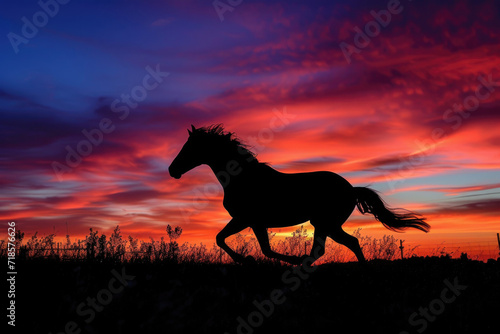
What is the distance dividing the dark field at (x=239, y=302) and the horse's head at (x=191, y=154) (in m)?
2.60

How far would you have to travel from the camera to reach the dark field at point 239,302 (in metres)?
5.30

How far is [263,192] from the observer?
10.7m

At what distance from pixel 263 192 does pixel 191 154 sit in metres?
1.92

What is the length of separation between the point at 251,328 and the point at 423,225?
8194 mm

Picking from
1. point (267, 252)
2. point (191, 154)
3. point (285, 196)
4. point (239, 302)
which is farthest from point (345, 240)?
point (239, 302)

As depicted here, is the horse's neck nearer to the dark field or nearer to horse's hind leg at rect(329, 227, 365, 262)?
the dark field

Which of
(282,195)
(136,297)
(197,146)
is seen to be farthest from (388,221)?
(136,297)

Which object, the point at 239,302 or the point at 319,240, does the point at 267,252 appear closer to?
the point at 319,240

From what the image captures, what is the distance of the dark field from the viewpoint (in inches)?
209

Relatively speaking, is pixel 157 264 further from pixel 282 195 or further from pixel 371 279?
pixel 371 279

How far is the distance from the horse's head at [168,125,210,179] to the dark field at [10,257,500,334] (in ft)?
8.53

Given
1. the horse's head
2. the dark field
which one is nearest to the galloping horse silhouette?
the horse's head

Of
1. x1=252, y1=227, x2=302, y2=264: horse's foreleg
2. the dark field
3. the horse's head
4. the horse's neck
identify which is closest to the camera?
the dark field

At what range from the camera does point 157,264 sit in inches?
369
